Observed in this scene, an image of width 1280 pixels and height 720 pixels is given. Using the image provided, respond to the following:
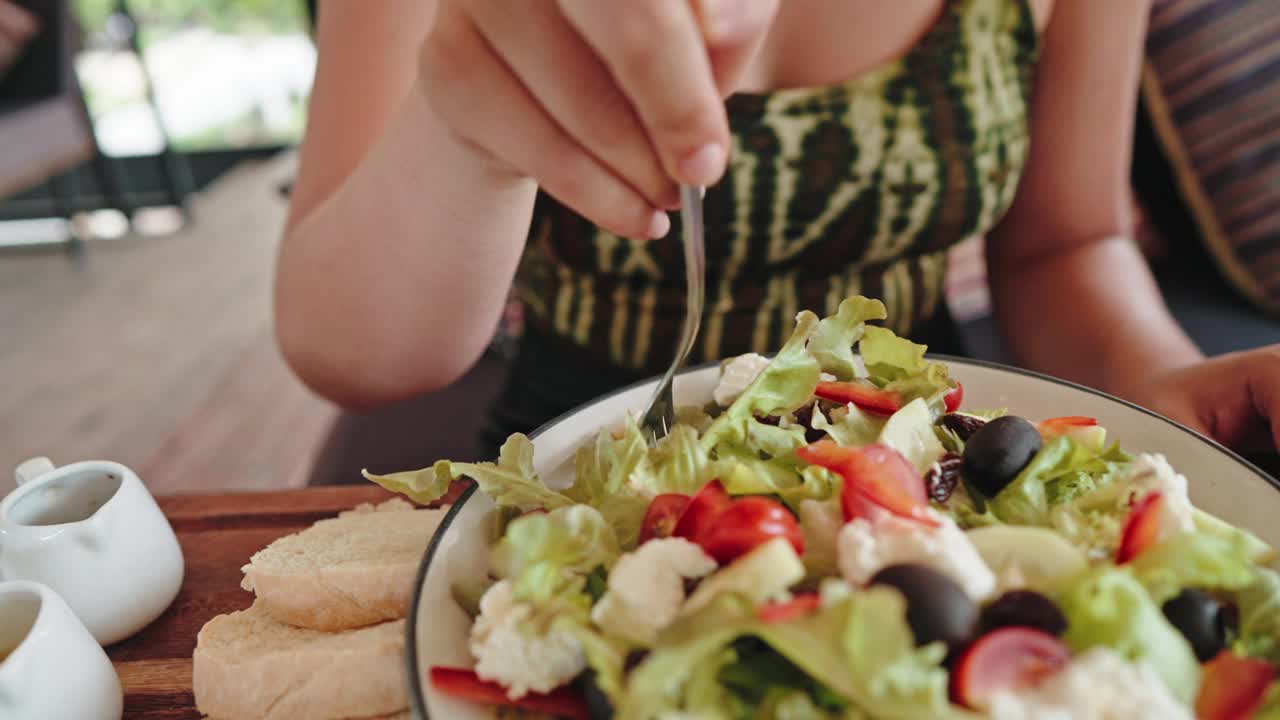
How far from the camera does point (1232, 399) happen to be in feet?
2.33

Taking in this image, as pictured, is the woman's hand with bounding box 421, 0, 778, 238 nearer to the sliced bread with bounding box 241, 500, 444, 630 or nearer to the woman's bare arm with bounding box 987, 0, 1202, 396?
the sliced bread with bounding box 241, 500, 444, 630

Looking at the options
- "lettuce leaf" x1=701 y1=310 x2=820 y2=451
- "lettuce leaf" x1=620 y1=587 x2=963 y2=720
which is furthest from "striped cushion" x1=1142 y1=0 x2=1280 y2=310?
"lettuce leaf" x1=620 y1=587 x2=963 y2=720

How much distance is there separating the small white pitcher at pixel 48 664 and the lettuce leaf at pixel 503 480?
0.64 feet

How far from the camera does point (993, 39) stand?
1.06 meters

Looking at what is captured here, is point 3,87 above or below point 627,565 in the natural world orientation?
below

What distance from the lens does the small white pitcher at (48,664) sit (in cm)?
50

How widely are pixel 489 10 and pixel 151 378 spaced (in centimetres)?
316

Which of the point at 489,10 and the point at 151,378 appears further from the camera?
the point at 151,378

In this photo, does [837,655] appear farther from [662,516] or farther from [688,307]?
[688,307]

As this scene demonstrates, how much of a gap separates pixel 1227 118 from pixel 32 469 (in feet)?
5.75

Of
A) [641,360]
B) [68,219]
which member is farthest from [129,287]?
[641,360]

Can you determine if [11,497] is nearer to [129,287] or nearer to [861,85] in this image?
[861,85]

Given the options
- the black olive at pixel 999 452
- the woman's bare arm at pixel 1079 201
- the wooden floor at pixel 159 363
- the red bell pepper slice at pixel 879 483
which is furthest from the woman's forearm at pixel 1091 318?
the wooden floor at pixel 159 363

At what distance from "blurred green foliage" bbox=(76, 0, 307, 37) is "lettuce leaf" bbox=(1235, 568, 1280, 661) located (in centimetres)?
563
